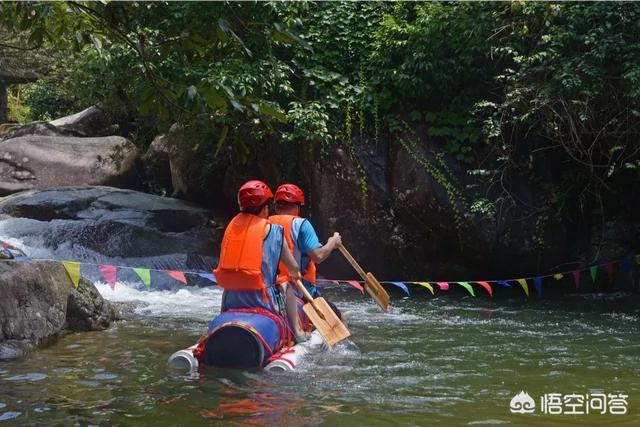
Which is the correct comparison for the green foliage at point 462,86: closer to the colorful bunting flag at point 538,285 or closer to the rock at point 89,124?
the colorful bunting flag at point 538,285

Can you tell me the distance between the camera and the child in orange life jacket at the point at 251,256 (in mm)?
5953

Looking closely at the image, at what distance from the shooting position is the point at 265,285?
604 centimetres

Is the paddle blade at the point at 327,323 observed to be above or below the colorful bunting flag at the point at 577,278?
below

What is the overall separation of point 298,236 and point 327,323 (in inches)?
31.9

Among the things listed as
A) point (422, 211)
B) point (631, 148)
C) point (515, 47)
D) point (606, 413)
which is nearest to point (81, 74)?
point (422, 211)

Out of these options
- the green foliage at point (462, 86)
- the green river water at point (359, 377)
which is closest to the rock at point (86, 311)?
the green river water at point (359, 377)

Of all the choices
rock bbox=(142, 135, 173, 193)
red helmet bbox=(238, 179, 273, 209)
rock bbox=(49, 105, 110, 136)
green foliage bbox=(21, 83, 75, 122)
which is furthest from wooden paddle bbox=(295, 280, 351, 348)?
green foliage bbox=(21, 83, 75, 122)

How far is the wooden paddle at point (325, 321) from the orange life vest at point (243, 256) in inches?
21.6

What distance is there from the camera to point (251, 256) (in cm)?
595

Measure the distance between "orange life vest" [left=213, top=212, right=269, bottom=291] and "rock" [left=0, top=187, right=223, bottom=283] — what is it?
6.48 meters

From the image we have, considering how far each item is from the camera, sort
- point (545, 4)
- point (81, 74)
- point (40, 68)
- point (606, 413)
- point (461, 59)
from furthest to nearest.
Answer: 1. point (40, 68)
2. point (81, 74)
3. point (461, 59)
4. point (545, 4)
5. point (606, 413)

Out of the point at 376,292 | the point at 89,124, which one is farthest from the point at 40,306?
the point at 89,124

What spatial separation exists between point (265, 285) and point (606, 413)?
8.81 feet

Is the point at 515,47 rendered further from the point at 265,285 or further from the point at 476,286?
the point at 265,285
